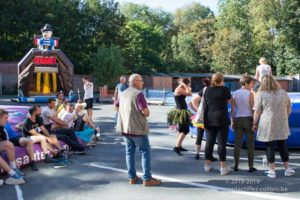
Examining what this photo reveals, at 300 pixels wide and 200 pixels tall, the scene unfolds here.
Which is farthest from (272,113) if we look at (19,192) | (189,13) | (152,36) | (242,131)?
(189,13)

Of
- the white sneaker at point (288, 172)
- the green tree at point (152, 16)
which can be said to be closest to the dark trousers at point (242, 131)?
the white sneaker at point (288, 172)

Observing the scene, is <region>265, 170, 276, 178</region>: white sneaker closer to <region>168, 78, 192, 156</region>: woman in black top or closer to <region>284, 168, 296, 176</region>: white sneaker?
<region>284, 168, 296, 176</region>: white sneaker

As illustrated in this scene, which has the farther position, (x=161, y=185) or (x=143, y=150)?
(x=161, y=185)

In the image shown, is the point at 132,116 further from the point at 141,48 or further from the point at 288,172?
the point at 141,48

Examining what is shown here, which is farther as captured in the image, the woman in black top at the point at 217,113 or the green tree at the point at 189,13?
the green tree at the point at 189,13

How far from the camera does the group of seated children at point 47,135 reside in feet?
23.6

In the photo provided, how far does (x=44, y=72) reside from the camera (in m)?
26.0

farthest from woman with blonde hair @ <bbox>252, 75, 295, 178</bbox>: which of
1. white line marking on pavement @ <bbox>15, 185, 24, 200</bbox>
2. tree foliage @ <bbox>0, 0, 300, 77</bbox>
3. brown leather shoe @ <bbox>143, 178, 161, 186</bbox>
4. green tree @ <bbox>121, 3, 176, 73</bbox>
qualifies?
green tree @ <bbox>121, 3, 176, 73</bbox>

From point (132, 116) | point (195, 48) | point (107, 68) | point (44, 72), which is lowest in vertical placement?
point (132, 116)

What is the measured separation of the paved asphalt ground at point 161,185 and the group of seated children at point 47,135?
0.82ft

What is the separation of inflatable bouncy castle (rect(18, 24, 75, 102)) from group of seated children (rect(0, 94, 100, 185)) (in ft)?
48.7

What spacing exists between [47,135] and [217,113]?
11.6ft

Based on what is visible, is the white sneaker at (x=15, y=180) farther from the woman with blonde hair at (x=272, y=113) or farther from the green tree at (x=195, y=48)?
the green tree at (x=195, y=48)

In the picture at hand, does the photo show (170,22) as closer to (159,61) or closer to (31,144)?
(159,61)
